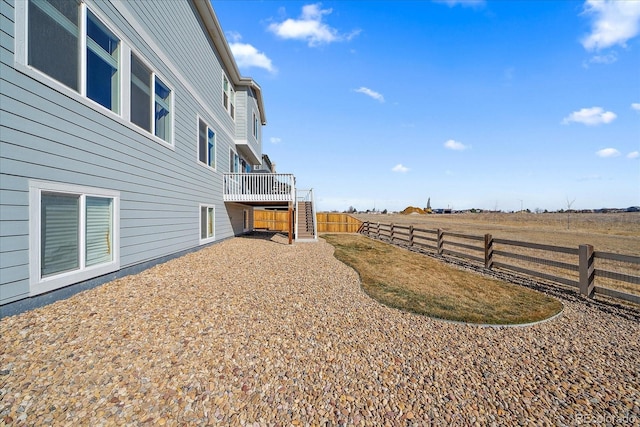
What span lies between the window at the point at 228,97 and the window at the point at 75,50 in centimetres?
762

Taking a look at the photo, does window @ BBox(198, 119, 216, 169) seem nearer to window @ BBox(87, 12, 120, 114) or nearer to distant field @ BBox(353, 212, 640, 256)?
window @ BBox(87, 12, 120, 114)

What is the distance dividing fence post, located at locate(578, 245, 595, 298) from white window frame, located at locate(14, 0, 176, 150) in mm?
10038

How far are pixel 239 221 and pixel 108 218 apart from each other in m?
10.3

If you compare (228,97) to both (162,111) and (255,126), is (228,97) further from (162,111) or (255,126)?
(162,111)

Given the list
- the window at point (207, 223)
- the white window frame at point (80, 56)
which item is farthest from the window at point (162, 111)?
the window at point (207, 223)

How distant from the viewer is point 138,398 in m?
2.43

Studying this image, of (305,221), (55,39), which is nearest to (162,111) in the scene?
(55,39)

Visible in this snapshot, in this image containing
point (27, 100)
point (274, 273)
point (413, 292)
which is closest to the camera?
point (27, 100)

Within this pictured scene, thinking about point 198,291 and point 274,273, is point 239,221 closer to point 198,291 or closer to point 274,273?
point 274,273

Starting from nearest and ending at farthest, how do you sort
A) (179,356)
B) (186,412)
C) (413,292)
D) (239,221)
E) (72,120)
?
1. (186,412)
2. (179,356)
3. (72,120)
4. (413,292)
5. (239,221)

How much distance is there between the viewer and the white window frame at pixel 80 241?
3.67 m

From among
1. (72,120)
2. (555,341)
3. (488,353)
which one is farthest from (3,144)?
(555,341)

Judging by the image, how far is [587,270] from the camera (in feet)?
19.6

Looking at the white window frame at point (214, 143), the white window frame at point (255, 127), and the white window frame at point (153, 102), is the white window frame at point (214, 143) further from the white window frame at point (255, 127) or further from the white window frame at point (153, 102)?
the white window frame at point (255, 127)
